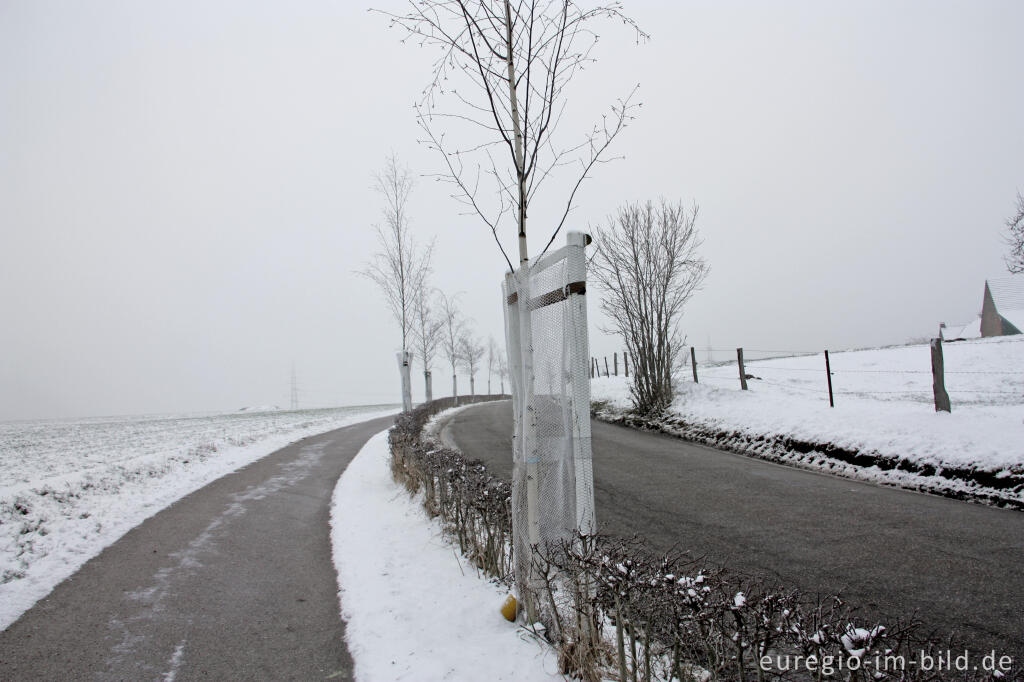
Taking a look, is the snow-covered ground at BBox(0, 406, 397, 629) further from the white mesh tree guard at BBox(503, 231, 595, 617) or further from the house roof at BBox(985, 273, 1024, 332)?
the house roof at BBox(985, 273, 1024, 332)

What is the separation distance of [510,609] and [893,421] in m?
7.87

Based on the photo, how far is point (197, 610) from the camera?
171 inches

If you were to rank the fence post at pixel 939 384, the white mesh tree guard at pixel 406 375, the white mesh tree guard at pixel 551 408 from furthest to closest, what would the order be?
the white mesh tree guard at pixel 406 375
the fence post at pixel 939 384
the white mesh tree guard at pixel 551 408

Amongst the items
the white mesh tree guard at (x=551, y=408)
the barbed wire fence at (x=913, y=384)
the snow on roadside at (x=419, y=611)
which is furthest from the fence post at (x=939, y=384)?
the snow on roadside at (x=419, y=611)

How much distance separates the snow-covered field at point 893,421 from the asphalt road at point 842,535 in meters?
0.63

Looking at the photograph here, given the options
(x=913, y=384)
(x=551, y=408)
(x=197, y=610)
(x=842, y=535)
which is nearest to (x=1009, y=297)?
(x=913, y=384)

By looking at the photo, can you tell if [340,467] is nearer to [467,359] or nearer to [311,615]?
[311,615]

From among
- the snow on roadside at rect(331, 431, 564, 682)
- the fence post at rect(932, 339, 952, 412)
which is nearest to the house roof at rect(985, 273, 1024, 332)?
the fence post at rect(932, 339, 952, 412)

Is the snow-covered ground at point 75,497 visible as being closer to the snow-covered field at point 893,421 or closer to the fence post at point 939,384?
the snow-covered field at point 893,421

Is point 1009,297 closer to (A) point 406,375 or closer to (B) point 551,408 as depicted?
(A) point 406,375

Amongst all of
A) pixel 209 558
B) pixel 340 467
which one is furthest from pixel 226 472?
pixel 209 558

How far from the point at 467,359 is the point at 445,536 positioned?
38445 mm

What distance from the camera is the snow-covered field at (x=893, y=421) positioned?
6.52 meters

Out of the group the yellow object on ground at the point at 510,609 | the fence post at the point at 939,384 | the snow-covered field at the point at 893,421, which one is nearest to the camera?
the yellow object on ground at the point at 510,609
